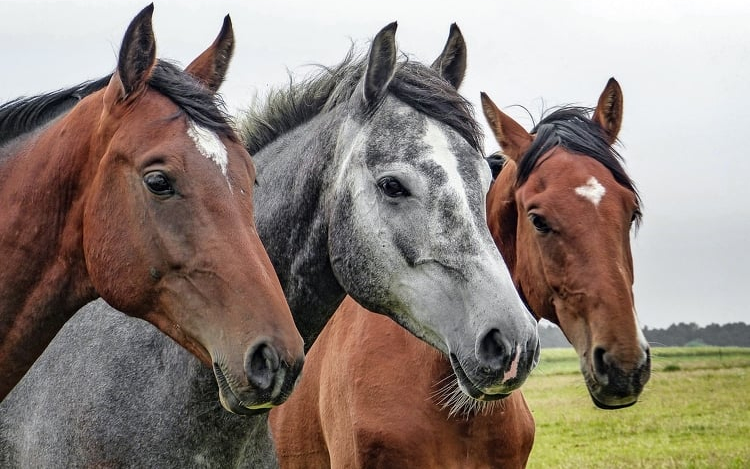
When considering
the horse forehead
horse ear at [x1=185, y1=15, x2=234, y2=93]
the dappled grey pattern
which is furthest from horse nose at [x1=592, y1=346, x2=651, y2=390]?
horse ear at [x1=185, y1=15, x2=234, y2=93]

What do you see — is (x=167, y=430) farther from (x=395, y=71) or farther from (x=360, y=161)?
(x=395, y=71)

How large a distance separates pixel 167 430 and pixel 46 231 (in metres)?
1.25

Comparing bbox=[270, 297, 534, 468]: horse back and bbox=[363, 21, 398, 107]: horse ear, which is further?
bbox=[270, 297, 534, 468]: horse back

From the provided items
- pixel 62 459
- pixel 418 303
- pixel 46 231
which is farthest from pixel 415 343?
pixel 46 231

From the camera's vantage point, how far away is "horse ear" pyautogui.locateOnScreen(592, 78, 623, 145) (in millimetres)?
6672

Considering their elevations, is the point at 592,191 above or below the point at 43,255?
below

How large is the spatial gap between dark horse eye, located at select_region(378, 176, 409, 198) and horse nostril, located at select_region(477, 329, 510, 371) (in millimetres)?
894

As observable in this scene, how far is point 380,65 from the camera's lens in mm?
4789

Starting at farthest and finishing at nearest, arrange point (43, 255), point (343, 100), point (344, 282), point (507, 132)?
point (507, 132) < point (343, 100) < point (344, 282) < point (43, 255)

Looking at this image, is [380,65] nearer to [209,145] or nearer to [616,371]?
[209,145]

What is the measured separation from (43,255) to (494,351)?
205 cm

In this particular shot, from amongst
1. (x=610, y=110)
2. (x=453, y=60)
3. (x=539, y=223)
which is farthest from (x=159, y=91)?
(x=610, y=110)

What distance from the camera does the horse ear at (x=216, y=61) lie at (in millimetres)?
4441

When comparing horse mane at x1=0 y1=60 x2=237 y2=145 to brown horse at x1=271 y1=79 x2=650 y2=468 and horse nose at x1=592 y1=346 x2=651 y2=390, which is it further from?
horse nose at x1=592 y1=346 x2=651 y2=390
